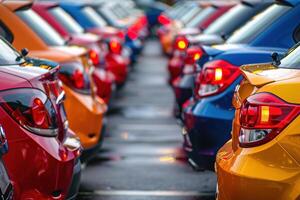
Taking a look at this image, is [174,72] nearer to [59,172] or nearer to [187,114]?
[187,114]

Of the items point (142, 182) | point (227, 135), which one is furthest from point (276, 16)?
point (142, 182)

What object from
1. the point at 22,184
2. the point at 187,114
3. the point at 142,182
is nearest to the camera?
the point at 22,184

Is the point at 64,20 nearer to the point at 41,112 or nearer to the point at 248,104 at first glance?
the point at 41,112

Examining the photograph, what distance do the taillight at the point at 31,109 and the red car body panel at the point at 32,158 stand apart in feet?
0.11

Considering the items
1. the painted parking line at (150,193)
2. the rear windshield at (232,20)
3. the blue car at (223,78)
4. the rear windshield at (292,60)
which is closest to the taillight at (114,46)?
the rear windshield at (232,20)

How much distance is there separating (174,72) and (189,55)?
394cm

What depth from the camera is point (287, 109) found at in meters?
5.14

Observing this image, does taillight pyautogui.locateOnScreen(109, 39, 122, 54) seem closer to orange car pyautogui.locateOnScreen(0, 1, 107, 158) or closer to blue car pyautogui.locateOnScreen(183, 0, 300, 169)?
orange car pyautogui.locateOnScreen(0, 1, 107, 158)

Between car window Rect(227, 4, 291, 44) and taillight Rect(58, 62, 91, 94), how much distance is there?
1475mm

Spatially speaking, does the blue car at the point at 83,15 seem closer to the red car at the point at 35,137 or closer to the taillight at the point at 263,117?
the red car at the point at 35,137

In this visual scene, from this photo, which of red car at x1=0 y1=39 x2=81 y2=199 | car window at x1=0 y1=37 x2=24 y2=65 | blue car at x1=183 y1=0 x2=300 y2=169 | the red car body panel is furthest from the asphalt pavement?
the red car body panel

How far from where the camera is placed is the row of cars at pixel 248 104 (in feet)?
16.8

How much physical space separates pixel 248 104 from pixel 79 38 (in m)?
7.04

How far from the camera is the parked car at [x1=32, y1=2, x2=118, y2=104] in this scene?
468 inches
